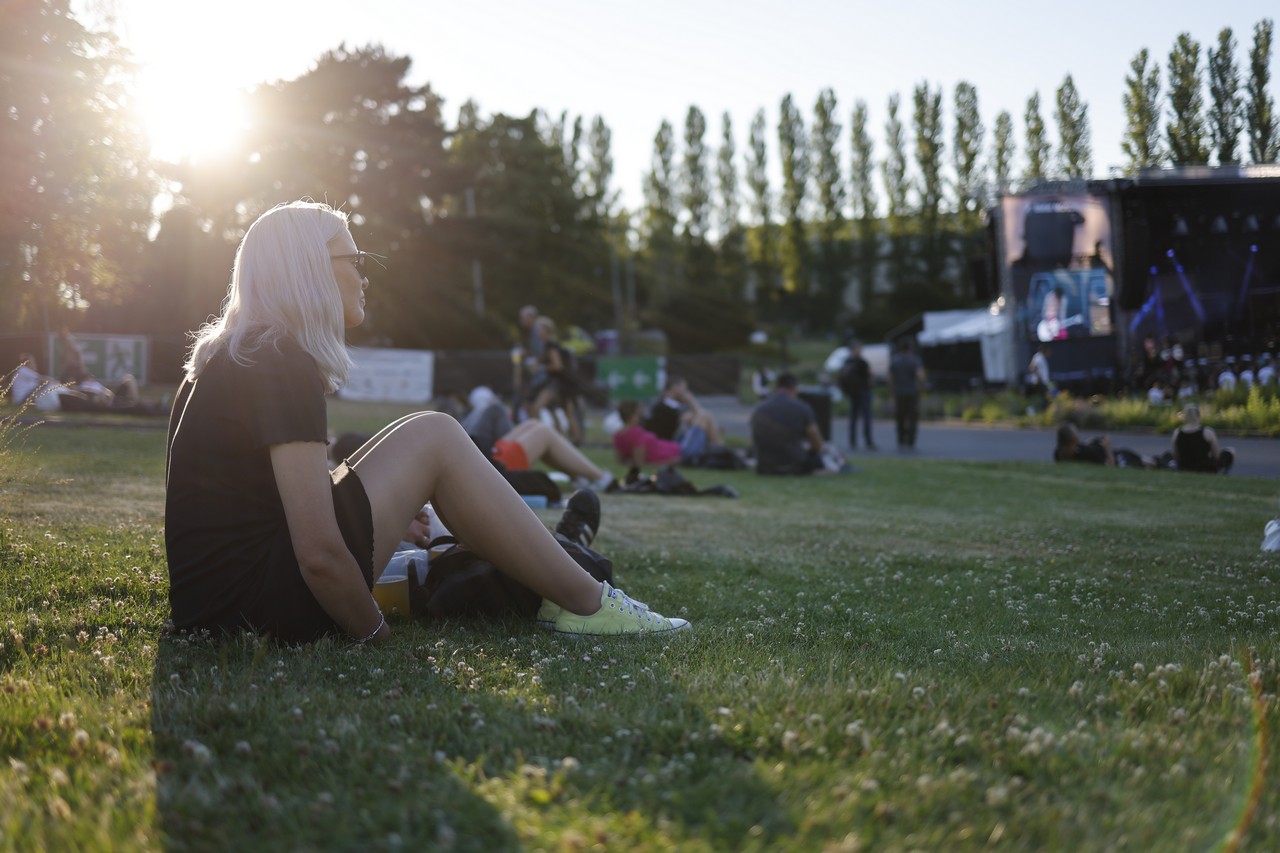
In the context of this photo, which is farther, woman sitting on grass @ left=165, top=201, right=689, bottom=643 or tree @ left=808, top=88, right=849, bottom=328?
tree @ left=808, top=88, right=849, bottom=328

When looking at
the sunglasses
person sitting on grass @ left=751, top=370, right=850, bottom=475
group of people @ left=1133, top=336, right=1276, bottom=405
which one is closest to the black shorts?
the sunglasses

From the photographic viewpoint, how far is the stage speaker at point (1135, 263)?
21703 millimetres

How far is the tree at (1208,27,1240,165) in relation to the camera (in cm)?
2506

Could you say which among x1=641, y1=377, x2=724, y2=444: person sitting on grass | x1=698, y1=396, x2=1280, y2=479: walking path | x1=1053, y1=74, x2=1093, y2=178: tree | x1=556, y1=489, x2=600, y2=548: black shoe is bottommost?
x1=698, y1=396, x2=1280, y2=479: walking path

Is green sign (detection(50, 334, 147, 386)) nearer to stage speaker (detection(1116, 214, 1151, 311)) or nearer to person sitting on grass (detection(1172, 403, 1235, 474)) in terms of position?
stage speaker (detection(1116, 214, 1151, 311))

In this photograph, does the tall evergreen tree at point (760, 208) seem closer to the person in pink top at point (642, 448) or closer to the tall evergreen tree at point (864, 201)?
the tall evergreen tree at point (864, 201)

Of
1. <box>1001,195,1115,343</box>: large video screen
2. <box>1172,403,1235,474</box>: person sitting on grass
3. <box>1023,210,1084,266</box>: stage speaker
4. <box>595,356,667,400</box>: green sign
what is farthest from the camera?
<box>595,356,667,400</box>: green sign

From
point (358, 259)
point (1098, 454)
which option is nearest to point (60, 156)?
point (358, 259)

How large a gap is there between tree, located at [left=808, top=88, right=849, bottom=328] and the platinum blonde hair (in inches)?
2740

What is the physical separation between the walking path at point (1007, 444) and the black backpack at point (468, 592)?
1239 centimetres

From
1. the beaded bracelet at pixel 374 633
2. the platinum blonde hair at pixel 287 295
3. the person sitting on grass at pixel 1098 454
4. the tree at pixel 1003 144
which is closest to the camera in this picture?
the platinum blonde hair at pixel 287 295

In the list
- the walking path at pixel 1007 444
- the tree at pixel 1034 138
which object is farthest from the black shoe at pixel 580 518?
the tree at pixel 1034 138

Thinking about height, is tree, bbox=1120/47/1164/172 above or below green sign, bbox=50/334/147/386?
above

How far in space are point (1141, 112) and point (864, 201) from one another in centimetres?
4354
